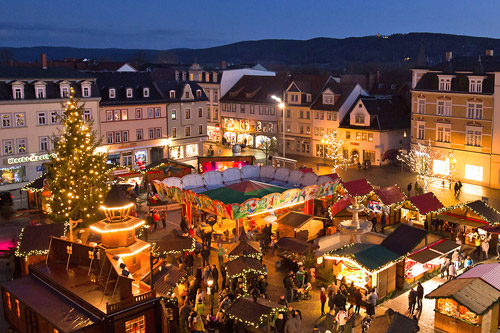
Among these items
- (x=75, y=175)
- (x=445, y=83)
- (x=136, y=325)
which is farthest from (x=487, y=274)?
(x=445, y=83)

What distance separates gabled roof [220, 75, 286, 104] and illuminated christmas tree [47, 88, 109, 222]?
128 ft

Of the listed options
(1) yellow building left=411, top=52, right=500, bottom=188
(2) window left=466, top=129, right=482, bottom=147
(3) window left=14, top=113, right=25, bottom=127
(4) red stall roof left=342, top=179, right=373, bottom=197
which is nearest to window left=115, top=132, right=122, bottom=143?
(3) window left=14, top=113, right=25, bottom=127

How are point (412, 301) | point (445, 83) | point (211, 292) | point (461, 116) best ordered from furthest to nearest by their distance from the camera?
point (445, 83) < point (461, 116) < point (211, 292) < point (412, 301)

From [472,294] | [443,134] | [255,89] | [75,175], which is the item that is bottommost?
[472,294]

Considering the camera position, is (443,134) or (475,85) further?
(443,134)

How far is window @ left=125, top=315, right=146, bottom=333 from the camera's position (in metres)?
19.2

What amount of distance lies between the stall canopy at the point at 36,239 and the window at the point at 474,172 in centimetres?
3665

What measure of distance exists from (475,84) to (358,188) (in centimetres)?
1850

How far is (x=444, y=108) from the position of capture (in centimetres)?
5028

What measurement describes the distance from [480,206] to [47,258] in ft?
79.5

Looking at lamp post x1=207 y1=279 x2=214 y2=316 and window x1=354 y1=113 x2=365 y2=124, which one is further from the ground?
window x1=354 y1=113 x2=365 y2=124

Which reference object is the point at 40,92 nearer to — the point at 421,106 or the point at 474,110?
the point at 421,106

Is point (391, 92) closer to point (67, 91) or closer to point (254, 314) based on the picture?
point (67, 91)

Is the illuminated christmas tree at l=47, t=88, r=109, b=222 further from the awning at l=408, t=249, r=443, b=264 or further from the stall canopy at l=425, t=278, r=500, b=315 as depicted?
the stall canopy at l=425, t=278, r=500, b=315
